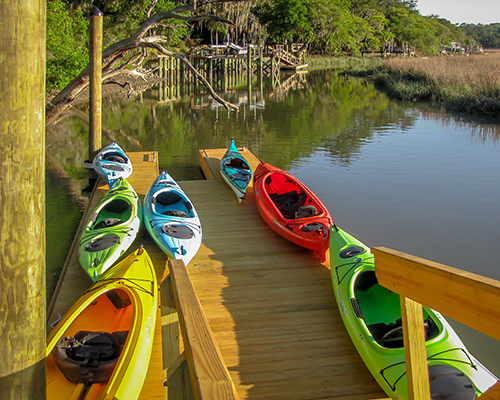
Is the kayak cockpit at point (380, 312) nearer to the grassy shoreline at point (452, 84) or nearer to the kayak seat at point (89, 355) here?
the kayak seat at point (89, 355)

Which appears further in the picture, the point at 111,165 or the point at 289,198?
the point at 111,165

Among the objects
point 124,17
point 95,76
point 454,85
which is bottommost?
point 95,76

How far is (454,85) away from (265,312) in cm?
2138

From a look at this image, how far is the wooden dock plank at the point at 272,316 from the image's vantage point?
426 centimetres

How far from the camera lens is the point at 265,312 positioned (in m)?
5.29

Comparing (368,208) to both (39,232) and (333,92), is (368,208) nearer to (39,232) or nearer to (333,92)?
(39,232)

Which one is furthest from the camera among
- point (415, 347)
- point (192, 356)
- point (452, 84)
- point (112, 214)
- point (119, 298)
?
point (452, 84)

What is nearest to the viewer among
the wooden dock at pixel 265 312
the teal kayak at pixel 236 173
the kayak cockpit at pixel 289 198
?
the wooden dock at pixel 265 312

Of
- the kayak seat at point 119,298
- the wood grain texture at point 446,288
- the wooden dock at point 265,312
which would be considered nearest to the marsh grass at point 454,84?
the wooden dock at point 265,312

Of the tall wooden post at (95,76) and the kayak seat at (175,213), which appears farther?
the tall wooden post at (95,76)

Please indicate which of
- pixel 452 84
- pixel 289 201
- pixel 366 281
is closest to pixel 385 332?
pixel 366 281

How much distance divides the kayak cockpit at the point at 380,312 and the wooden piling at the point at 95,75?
7458 mm

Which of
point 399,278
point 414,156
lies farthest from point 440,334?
point 414,156

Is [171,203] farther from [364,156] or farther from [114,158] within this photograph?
[364,156]
